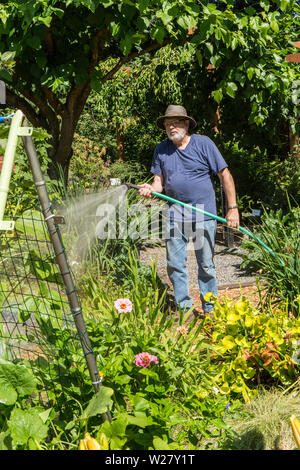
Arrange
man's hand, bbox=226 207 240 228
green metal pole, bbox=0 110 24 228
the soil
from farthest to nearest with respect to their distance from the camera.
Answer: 1. the soil
2. man's hand, bbox=226 207 240 228
3. green metal pole, bbox=0 110 24 228

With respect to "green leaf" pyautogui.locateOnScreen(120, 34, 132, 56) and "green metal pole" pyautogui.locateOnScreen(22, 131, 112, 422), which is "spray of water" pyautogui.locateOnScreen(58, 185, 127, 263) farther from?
"green metal pole" pyautogui.locateOnScreen(22, 131, 112, 422)

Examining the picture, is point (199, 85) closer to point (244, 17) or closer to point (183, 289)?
point (244, 17)

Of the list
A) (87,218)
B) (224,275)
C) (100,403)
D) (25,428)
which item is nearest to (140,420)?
(100,403)

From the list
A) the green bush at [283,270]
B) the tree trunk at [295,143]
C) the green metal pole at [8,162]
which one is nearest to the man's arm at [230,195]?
the green bush at [283,270]

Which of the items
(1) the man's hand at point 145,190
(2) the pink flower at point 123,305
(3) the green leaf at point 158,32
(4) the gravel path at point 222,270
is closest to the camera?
(2) the pink flower at point 123,305

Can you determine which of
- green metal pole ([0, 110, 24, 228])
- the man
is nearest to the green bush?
the man

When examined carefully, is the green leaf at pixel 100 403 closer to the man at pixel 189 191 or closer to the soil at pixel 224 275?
the man at pixel 189 191

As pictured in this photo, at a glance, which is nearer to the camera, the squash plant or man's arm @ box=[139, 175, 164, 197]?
the squash plant

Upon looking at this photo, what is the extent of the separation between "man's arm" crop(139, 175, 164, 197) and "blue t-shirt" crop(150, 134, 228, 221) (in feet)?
0.36

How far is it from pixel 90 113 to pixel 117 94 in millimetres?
1972

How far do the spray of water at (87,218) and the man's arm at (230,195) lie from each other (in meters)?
0.84

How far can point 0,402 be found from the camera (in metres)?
1.49

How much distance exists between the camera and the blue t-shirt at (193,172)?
3.20m

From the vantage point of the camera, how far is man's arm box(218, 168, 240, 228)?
10.4 ft
